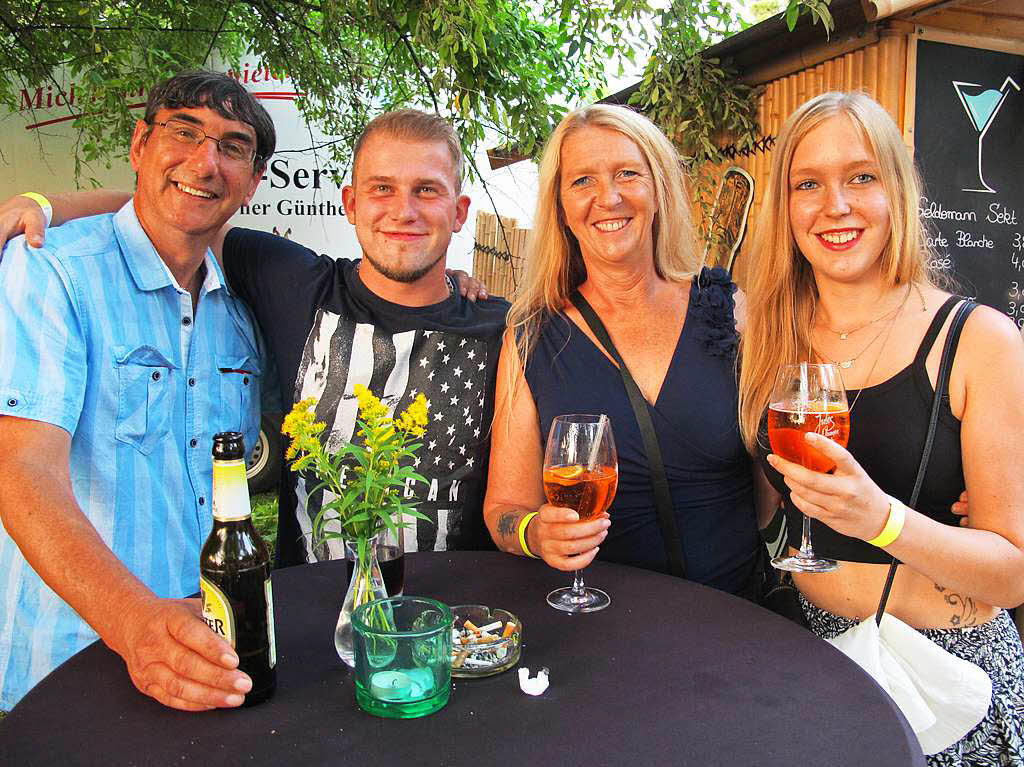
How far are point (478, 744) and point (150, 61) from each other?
187 inches

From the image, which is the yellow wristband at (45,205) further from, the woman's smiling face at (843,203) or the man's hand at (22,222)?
the woman's smiling face at (843,203)

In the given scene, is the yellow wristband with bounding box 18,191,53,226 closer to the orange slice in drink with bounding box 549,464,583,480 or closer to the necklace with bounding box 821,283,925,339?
the orange slice in drink with bounding box 549,464,583,480

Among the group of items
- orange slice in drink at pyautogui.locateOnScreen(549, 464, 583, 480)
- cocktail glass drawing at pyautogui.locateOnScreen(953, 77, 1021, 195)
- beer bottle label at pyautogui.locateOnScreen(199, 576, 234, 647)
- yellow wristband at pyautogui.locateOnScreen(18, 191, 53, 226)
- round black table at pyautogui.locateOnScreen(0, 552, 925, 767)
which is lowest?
round black table at pyautogui.locateOnScreen(0, 552, 925, 767)

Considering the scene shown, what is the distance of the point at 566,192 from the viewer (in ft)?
8.14

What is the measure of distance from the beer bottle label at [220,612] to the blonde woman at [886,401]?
1103 millimetres

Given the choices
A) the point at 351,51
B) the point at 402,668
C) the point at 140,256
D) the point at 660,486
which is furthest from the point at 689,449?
the point at 351,51

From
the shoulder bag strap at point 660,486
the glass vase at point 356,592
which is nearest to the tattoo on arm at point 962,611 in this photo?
the shoulder bag strap at point 660,486

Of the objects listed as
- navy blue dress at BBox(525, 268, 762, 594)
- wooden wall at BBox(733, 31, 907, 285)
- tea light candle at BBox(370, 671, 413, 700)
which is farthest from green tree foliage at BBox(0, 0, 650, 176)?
tea light candle at BBox(370, 671, 413, 700)

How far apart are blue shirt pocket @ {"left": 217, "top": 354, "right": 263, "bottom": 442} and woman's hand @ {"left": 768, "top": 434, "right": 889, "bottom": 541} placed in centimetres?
164

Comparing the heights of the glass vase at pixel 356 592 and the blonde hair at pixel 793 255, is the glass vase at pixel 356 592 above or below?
below

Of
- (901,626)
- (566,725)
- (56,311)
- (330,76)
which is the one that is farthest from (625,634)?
(330,76)

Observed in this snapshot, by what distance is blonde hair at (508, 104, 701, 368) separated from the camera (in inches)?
96.7

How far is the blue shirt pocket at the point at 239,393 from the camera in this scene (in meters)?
2.44

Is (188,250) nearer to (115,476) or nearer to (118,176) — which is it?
(115,476)
